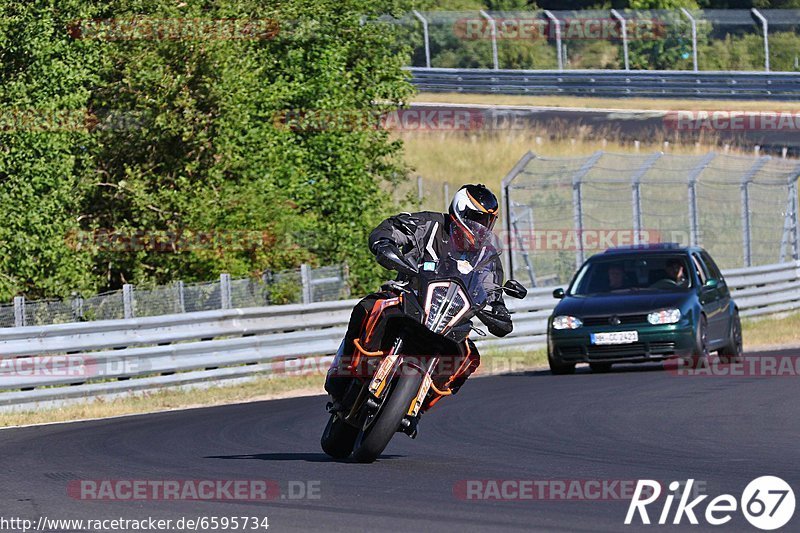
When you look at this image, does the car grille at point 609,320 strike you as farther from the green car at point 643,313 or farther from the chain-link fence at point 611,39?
the chain-link fence at point 611,39

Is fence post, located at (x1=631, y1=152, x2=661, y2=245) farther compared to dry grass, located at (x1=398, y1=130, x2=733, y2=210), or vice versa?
dry grass, located at (x1=398, y1=130, x2=733, y2=210)

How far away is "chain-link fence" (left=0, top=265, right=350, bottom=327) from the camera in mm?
17248

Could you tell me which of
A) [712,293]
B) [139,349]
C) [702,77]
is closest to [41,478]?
[139,349]

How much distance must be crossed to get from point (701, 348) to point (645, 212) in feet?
72.5

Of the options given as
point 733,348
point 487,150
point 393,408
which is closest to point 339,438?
point 393,408

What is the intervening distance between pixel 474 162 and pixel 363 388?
34.1 m

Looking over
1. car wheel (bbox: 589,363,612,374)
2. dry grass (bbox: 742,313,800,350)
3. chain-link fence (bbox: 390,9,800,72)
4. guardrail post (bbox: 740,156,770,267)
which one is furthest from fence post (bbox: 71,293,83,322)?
chain-link fence (bbox: 390,9,800,72)

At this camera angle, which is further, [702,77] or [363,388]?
[702,77]

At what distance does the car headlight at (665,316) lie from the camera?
1744 cm

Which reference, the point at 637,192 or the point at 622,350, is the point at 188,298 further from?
the point at 637,192

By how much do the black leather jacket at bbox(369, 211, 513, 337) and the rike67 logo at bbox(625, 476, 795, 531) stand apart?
1479 mm

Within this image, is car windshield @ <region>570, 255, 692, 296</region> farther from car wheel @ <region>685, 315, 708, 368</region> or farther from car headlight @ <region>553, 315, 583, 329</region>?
car headlight @ <region>553, 315, 583, 329</region>

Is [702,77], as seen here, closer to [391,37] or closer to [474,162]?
[474,162]

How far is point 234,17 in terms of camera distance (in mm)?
22531
